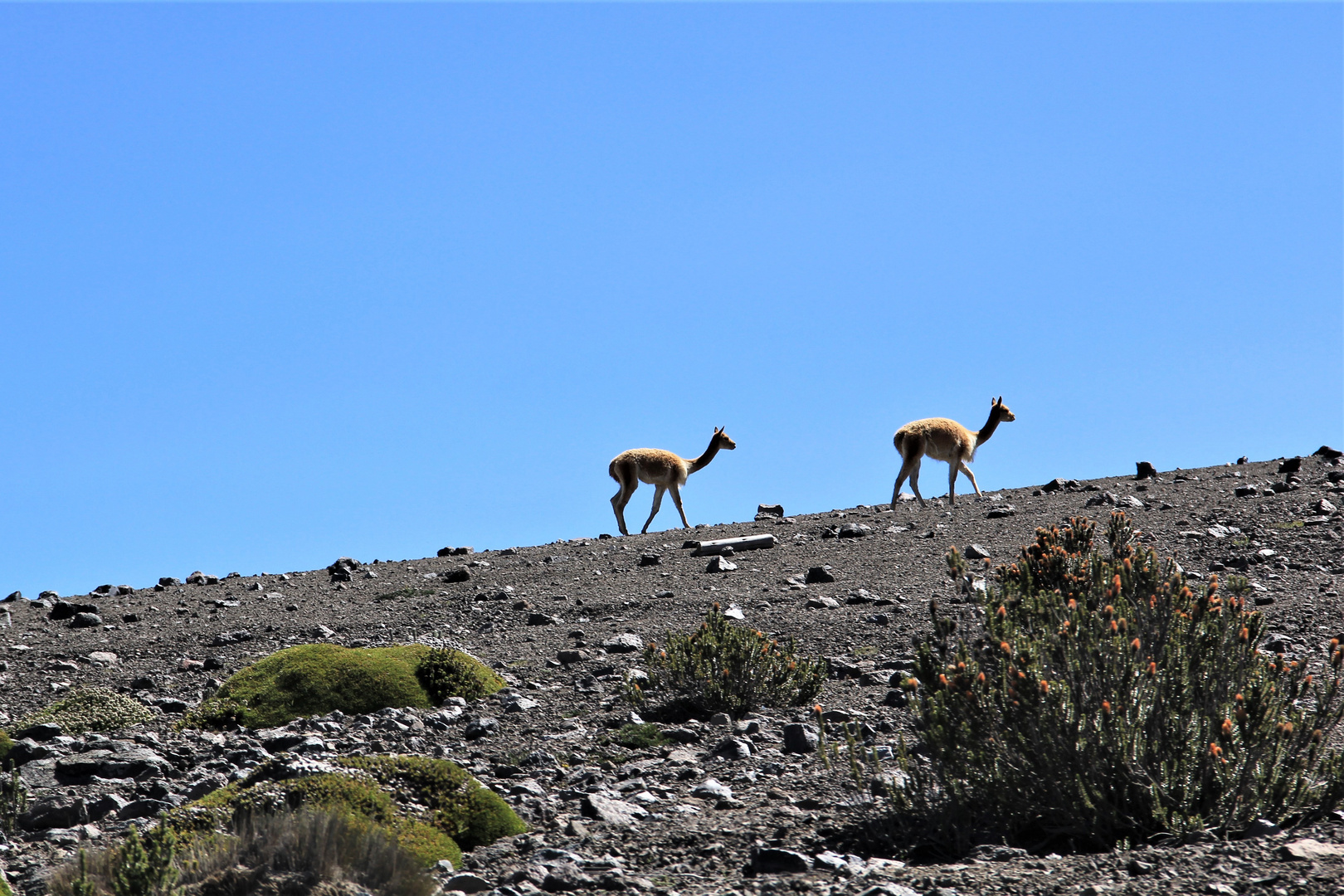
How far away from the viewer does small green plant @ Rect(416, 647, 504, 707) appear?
35.3ft

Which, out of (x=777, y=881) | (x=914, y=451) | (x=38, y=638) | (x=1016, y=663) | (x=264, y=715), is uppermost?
(x=914, y=451)

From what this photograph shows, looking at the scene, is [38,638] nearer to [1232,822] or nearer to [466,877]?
[466,877]

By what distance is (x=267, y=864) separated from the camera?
5.29m

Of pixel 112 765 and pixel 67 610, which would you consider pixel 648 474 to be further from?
pixel 112 765

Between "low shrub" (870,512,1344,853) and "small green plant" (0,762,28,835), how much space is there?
5.45 metres

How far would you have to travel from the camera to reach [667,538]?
21453 mm

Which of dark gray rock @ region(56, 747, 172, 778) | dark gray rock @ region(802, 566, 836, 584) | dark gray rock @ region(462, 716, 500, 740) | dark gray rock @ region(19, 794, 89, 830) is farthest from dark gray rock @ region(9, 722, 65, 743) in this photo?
dark gray rock @ region(802, 566, 836, 584)

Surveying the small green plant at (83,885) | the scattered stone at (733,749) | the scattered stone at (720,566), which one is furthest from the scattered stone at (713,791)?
the scattered stone at (720,566)

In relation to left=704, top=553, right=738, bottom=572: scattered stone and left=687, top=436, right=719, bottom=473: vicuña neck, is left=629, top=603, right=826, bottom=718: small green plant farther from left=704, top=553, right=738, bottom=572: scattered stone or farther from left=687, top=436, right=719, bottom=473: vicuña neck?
left=687, top=436, right=719, bottom=473: vicuña neck

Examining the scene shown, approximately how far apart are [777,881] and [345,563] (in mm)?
17595

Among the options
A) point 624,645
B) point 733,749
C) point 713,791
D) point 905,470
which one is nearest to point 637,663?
point 624,645

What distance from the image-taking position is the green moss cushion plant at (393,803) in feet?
20.2

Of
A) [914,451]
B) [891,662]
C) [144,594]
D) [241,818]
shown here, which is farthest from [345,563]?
[241,818]

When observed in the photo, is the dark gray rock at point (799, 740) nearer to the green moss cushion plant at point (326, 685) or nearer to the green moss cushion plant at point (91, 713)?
the green moss cushion plant at point (326, 685)
